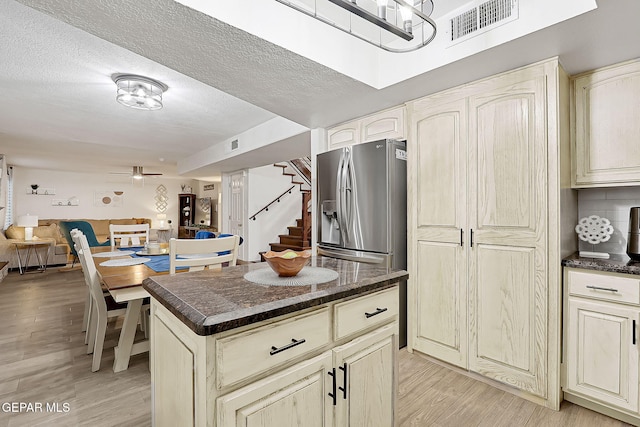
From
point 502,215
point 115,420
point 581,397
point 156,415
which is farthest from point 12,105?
point 581,397

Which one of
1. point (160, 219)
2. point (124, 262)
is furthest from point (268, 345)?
point (160, 219)

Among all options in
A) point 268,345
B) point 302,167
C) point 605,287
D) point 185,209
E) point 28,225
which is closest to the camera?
point 268,345

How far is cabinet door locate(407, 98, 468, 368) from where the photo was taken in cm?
226

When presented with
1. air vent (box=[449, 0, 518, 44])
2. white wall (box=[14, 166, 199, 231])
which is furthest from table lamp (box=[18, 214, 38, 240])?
air vent (box=[449, 0, 518, 44])

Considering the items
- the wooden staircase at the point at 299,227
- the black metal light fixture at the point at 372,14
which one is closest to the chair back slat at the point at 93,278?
the black metal light fixture at the point at 372,14

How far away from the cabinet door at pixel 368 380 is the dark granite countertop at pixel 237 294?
0.74ft

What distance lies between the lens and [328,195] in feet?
9.85

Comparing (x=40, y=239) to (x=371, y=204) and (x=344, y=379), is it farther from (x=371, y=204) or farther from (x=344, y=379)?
(x=344, y=379)

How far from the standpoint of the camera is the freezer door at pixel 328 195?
2898 mm

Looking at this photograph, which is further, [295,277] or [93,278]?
[93,278]

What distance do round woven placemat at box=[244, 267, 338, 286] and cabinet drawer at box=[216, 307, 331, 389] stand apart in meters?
0.17

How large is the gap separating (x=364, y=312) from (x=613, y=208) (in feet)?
6.95

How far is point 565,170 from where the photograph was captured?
1.99 meters

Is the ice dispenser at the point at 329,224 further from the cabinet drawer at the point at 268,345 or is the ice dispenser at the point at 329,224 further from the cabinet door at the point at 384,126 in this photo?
the cabinet drawer at the point at 268,345
